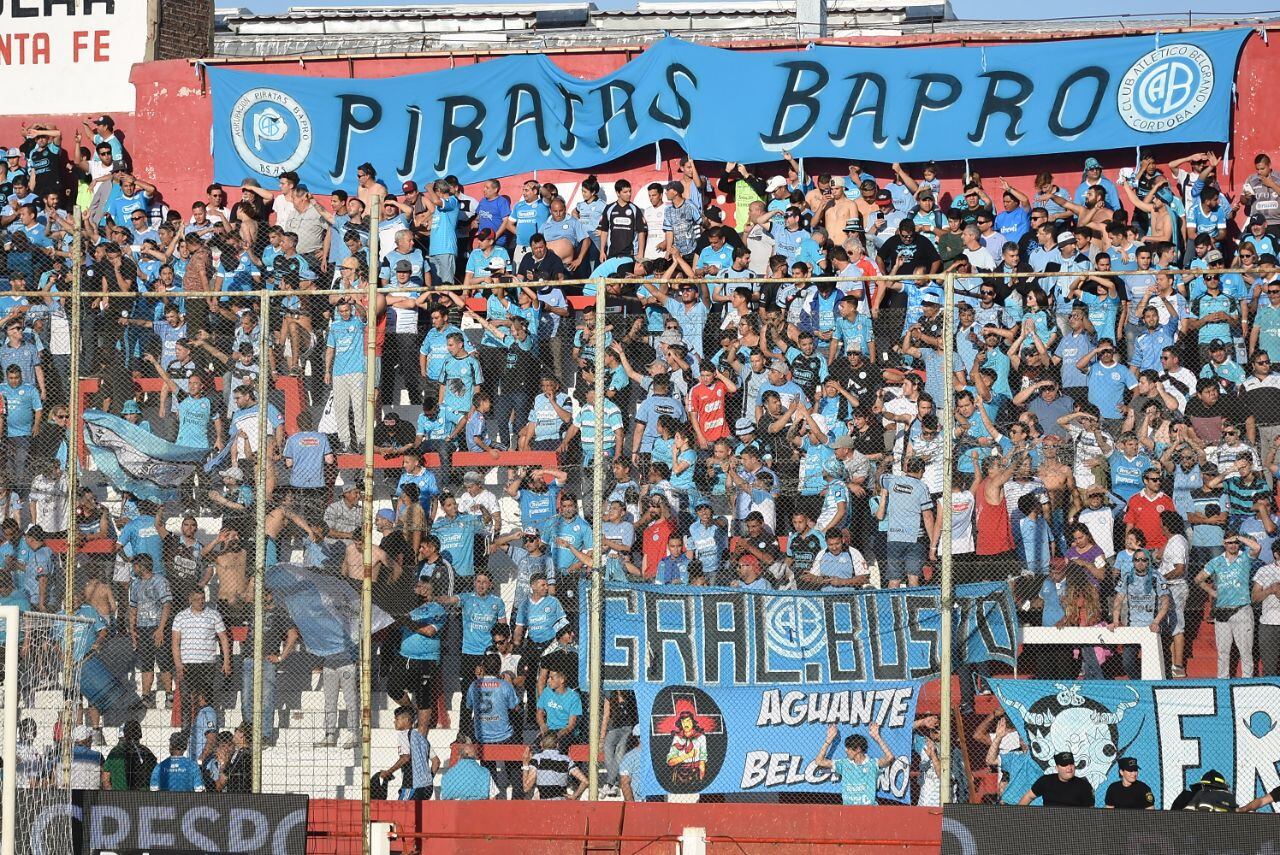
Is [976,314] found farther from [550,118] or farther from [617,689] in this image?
[550,118]

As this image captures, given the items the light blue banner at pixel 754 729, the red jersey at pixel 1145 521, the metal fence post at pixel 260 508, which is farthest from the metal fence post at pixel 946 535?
the metal fence post at pixel 260 508

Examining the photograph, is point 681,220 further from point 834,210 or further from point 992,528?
point 992,528

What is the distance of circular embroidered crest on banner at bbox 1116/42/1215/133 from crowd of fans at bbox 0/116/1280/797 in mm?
5879

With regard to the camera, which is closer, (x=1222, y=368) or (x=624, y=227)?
(x=1222, y=368)

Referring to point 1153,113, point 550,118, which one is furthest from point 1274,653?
point 550,118

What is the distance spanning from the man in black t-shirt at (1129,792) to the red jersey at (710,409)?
3687mm

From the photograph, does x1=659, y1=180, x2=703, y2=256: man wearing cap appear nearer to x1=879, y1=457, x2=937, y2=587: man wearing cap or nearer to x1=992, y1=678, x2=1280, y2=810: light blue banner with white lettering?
x1=879, y1=457, x2=937, y2=587: man wearing cap

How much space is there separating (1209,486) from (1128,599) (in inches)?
39.9

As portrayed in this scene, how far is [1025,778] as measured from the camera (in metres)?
12.2

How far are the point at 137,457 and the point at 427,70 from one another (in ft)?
34.3

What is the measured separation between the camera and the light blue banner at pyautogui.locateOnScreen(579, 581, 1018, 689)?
40.9 ft

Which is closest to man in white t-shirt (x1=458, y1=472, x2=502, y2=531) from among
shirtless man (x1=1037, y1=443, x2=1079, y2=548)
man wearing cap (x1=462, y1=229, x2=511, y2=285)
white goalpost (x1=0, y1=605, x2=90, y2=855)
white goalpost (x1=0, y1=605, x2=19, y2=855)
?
white goalpost (x1=0, y1=605, x2=90, y2=855)

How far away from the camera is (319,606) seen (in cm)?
A: 1320

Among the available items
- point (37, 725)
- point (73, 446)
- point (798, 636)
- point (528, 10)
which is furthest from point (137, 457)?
point (528, 10)
